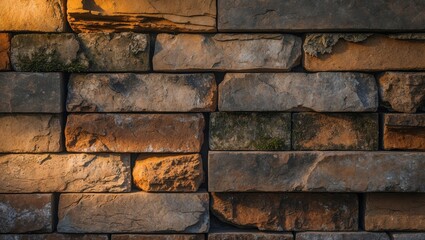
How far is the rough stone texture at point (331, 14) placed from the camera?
2.86m

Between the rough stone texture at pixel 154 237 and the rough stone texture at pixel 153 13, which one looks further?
the rough stone texture at pixel 154 237

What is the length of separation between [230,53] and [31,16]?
1141 mm

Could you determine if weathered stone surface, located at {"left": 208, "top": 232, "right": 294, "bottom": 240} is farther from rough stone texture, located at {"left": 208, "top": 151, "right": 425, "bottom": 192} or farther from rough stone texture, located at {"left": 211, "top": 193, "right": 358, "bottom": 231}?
rough stone texture, located at {"left": 208, "top": 151, "right": 425, "bottom": 192}

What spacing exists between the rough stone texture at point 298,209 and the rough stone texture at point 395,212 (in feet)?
→ 0.29

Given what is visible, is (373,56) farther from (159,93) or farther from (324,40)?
(159,93)

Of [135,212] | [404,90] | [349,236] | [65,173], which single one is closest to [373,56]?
[404,90]

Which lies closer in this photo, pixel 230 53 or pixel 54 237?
pixel 230 53

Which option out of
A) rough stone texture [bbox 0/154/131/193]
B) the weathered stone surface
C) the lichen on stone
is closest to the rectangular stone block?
rough stone texture [bbox 0/154/131/193]

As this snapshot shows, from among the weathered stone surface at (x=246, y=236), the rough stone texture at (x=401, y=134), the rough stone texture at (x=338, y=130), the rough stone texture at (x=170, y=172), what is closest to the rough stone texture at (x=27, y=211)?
the rough stone texture at (x=170, y=172)

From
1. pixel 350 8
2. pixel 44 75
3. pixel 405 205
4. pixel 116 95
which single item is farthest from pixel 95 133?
pixel 405 205

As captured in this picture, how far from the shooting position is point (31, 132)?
297cm

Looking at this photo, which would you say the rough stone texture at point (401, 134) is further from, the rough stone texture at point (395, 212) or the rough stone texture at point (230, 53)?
the rough stone texture at point (230, 53)

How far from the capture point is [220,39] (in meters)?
2.92

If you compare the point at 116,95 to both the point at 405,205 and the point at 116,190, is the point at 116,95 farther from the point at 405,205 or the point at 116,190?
the point at 405,205
